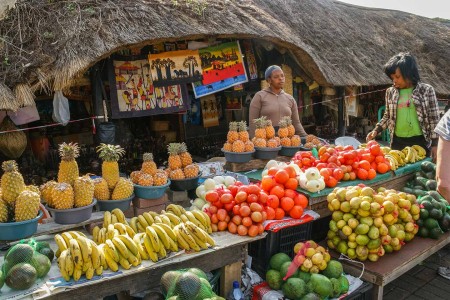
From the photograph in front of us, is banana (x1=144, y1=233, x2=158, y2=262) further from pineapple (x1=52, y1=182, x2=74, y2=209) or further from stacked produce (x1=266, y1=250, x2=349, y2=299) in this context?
stacked produce (x1=266, y1=250, x2=349, y2=299)

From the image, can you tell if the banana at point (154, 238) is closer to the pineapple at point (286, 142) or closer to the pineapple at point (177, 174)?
the pineapple at point (177, 174)

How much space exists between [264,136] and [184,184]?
1180 millimetres

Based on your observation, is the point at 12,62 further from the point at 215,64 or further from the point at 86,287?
the point at 86,287

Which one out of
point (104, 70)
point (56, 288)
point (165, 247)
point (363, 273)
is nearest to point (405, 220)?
point (363, 273)

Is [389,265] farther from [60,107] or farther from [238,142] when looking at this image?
[60,107]

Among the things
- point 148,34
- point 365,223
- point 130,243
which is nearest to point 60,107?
point 148,34

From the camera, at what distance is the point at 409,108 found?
4828 mm

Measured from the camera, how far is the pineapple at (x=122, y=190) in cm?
324

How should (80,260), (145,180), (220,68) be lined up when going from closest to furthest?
1. (80,260)
2. (145,180)
3. (220,68)

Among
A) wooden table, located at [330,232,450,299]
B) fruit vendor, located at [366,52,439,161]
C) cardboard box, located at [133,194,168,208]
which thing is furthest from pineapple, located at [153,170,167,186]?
fruit vendor, located at [366,52,439,161]

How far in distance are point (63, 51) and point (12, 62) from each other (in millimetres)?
653

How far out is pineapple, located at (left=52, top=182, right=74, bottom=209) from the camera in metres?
2.87

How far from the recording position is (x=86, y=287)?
233 cm

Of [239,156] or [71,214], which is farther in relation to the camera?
[239,156]
